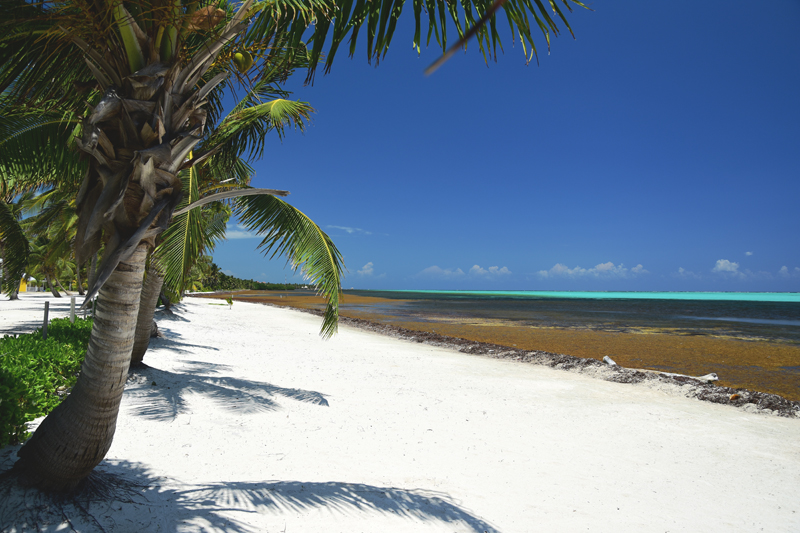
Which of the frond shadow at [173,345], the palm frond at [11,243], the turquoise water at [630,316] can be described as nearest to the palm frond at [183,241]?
the palm frond at [11,243]

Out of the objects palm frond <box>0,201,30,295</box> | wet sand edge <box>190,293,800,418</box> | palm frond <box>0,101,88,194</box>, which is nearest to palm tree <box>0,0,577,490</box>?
palm frond <box>0,101,88,194</box>

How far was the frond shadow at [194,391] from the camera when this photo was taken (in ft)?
18.6

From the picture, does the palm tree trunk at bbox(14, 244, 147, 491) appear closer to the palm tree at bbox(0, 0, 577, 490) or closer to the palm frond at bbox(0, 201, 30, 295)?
the palm tree at bbox(0, 0, 577, 490)

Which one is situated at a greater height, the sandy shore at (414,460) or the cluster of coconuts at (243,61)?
the cluster of coconuts at (243,61)

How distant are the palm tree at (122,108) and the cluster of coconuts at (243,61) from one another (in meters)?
0.05

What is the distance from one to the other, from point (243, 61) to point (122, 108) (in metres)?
1.24

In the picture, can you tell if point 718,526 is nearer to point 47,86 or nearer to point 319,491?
point 319,491

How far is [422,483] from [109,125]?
4165 millimetres

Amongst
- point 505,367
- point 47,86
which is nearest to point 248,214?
point 47,86

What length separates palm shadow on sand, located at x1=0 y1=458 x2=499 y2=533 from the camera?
114 inches

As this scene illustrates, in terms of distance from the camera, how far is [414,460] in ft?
15.6

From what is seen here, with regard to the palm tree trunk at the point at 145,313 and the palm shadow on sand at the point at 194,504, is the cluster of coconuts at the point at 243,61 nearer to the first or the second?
the palm shadow on sand at the point at 194,504

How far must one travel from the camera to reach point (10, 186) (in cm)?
658

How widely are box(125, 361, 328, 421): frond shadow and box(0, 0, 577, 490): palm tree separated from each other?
2439 millimetres
